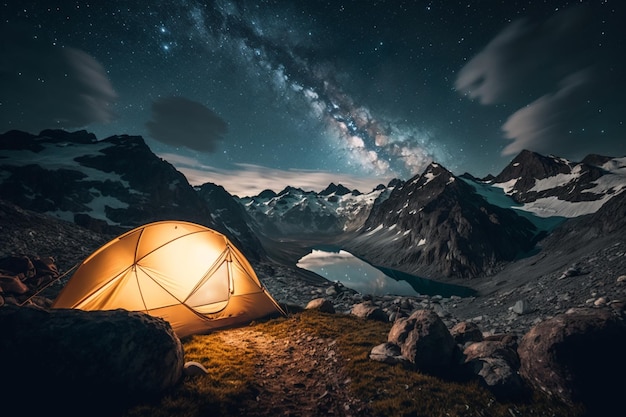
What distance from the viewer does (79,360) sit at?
497cm

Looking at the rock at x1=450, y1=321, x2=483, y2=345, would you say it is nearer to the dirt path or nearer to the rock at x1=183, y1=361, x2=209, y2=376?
the dirt path

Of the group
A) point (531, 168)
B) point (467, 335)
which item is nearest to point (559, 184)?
point (531, 168)

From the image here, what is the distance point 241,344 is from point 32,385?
653cm

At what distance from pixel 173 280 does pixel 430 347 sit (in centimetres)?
1067

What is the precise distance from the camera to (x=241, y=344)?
10.2 metres

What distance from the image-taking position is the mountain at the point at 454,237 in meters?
80.9

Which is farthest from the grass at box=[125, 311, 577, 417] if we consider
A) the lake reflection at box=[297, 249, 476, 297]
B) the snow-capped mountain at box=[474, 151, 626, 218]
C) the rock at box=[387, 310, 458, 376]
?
the snow-capped mountain at box=[474, 151, 626, 218]

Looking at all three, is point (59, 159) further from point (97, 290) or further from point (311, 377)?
point (311, 377)

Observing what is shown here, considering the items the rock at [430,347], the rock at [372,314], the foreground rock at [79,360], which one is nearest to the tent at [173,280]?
the foreground rock at [79,360]

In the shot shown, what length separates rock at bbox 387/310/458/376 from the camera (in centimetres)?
770

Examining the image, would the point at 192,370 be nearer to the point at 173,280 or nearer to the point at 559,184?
the point at 173,280

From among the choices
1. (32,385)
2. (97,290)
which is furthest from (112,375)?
(97,290)

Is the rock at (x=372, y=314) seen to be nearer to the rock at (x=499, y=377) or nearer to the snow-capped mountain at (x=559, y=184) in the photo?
the rock at (x=499, y=377)

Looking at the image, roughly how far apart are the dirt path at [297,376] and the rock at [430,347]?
2.33m
